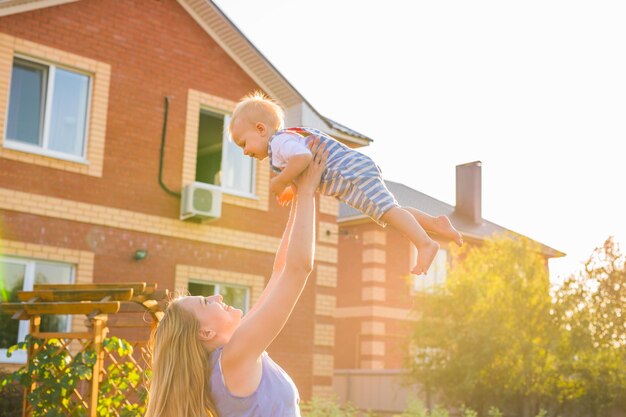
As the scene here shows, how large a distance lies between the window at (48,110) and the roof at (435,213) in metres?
12.1

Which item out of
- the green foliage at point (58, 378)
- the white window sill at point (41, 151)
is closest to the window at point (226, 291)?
the white window sill at point (41, 151)

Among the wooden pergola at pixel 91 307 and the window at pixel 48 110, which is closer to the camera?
the wooden pergola at pixel 91 307

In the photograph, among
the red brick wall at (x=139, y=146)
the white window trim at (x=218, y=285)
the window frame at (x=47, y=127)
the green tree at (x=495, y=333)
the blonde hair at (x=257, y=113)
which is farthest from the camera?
the green tree at (x=495, y=333)

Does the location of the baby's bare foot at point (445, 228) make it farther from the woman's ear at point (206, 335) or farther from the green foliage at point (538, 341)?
the green foliage at point (538, 341)

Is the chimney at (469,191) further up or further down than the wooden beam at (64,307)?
further up

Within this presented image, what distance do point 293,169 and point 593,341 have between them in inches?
541

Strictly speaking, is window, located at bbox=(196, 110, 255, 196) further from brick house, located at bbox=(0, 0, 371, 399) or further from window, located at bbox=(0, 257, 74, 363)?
window, located at bbox=(0, 257, 74, 363)

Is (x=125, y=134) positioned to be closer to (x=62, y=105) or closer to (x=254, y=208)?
(x=62, y=105)

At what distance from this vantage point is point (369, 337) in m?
24.2

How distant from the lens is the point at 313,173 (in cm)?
342

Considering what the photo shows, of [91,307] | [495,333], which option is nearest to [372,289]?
[495,333]

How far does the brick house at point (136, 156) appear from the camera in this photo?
12578 millimetres

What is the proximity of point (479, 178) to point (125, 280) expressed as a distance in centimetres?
1643

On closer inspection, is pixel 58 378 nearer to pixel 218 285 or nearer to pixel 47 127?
pixel 47 127
